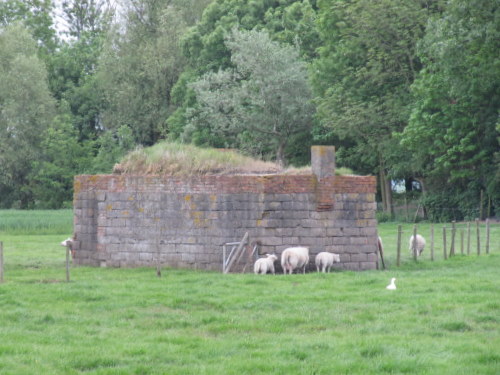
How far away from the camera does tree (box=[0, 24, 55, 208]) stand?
58000 millimetres

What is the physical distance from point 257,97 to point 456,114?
12.7 meters

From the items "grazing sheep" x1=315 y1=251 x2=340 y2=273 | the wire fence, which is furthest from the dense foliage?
"grazing sheep" x1=315 y1=251 x2=340 y2=273

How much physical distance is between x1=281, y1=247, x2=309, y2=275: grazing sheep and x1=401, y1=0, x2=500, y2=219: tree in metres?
15.3

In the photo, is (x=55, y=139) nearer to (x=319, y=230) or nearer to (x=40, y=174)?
(x=40, y=174)

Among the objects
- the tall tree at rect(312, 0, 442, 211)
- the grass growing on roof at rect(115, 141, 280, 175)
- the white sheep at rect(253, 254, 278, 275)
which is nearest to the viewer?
the white sheep at rect(253, 254, 278, 275)

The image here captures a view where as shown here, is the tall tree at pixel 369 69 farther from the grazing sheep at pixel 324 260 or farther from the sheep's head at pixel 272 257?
the sheep's head at pixel 272 257

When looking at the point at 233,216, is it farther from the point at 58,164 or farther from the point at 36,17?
the point at 36,17

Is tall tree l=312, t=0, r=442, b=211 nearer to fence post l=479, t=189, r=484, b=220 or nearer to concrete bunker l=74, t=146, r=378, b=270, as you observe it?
fence post l=479, t=189, r=484, b=220

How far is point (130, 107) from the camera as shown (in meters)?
60.6

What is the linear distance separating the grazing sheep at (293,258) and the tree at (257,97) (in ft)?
90.9

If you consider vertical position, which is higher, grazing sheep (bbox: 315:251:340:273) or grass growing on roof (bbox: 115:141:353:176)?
grass growing on roof (bbox: 115:141:353:176)

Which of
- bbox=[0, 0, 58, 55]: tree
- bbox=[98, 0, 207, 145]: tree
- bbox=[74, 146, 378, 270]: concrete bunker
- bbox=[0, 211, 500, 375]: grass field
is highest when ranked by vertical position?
bbox=[0, 0, 58, 55]: tree

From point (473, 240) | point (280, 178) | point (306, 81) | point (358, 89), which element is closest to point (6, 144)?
point (306, 81)

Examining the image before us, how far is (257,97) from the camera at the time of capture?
158 ft
